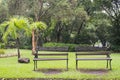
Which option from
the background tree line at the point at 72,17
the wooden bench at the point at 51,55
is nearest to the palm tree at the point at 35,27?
the background tree line at the point at 72,17

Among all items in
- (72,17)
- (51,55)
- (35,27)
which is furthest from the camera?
(72,17)

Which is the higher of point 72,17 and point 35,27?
point 72,17

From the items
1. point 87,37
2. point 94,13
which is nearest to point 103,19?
point 94,13

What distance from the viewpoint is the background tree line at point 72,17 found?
25.5 meters

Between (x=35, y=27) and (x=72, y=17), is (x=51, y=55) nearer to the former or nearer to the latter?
Result: (x=35, y=27)

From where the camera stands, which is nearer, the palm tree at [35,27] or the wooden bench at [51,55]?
the wooden bench at [51,55]

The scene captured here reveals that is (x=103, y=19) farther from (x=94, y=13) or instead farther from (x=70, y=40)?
(x=70, y=40)

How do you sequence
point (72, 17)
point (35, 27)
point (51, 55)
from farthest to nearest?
1. point (72, 17)
2. point (35, 27)
3. point (51, 55)

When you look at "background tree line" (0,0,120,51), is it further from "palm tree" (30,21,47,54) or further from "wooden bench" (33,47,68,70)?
"wooden bench" (33,47,68,70)

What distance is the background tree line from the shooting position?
83.6 ft

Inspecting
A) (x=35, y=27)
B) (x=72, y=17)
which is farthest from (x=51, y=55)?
(x=72, y=17)

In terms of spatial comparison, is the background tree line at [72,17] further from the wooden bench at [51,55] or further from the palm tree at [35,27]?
the wooden bench at [51,55]

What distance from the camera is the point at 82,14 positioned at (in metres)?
31.5

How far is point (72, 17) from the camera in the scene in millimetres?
30703
